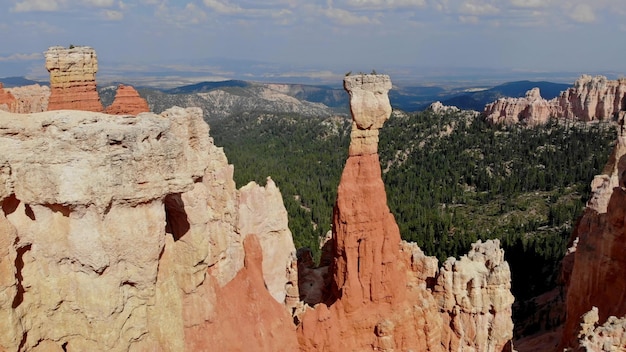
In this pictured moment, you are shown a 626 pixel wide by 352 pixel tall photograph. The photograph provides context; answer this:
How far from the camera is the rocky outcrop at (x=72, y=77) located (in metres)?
24.7

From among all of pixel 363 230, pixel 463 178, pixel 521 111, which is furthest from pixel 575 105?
pixel 363 230

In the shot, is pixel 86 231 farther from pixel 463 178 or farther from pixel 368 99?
pixel 463 178

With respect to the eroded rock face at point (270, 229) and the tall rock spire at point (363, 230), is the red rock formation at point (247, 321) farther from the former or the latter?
the tall rock spire at point (363, 230)

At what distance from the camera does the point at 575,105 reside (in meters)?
95.3

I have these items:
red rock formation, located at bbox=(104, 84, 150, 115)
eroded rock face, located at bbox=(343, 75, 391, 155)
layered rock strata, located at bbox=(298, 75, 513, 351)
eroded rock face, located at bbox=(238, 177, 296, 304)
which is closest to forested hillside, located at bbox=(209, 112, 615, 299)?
layered rock strata, located at bbox=(298, 75, 513, 351)

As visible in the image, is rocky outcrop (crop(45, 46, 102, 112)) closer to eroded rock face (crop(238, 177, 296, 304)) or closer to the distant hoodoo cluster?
the distant hoodoo cluster

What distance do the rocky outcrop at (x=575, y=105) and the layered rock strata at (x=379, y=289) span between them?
80097mm

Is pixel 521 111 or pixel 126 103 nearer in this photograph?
pixel 126 103

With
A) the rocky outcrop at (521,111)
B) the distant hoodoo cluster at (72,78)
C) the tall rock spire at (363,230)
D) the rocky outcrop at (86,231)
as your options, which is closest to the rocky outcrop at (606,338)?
the tall rock spire at (363,230)

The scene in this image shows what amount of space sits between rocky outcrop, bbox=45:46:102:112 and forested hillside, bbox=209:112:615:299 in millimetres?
31508

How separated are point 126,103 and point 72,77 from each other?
307 cm

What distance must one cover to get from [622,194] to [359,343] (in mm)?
13880

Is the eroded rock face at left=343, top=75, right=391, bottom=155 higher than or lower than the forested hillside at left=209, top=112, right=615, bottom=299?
higher

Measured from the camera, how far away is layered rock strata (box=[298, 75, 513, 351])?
20.0 meters
